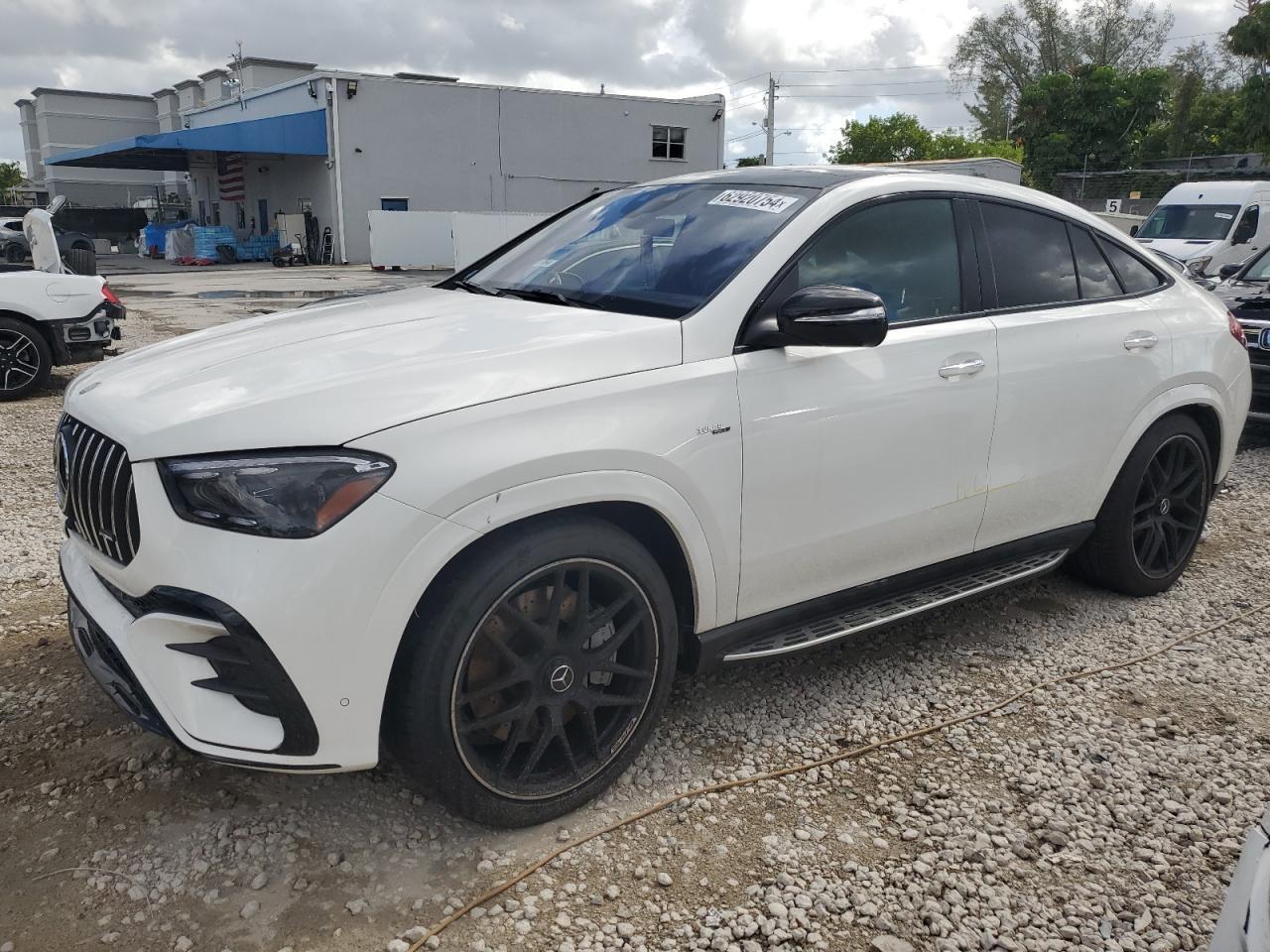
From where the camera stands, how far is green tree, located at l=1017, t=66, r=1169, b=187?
42.8 metres

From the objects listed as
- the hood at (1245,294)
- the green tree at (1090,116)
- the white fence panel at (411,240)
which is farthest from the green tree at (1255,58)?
the hood at (1245,294)

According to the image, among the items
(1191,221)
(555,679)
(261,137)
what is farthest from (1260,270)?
(261,137)

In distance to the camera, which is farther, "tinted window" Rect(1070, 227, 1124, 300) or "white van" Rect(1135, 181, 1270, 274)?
"white van" Rect(1135, 181, 1270, 274)

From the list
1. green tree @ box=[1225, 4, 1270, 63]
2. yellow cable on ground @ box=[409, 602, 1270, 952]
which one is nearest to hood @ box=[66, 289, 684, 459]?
yellow cable on ground @ box=[409, 602, 1270, 952]

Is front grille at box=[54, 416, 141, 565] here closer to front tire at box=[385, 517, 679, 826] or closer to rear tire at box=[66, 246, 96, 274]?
front tire at box=[385, 517, 679, 826]

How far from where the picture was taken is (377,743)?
7.92ft

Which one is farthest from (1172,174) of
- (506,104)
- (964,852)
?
(964,852)

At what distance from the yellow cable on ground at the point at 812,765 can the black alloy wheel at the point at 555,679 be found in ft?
0.53

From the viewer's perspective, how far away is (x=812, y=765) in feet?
10.3

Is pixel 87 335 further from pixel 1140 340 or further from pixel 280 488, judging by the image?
pixel 1140 340

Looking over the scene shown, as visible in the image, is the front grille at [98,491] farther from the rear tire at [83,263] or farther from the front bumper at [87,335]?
the rear tire at [83,263]

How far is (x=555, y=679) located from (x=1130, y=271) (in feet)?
10.1

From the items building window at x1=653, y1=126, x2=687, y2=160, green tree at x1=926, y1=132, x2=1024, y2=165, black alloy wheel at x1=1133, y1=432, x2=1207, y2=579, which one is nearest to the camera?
black alloy wheel at x1=1133, y1=432, x2=1207, y2=579

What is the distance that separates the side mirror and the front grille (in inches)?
68.9
